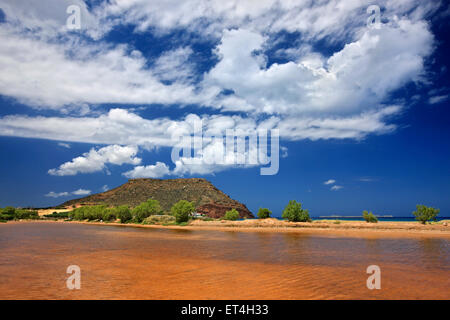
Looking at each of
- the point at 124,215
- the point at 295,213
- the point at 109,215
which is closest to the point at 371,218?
the point at 295,213

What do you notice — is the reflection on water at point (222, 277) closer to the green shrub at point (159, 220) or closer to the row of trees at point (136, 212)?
the row of trees at point (136, 212)

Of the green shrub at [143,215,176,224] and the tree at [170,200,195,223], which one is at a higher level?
the tree at [170,200,195,223]

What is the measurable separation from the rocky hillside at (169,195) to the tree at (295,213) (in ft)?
220

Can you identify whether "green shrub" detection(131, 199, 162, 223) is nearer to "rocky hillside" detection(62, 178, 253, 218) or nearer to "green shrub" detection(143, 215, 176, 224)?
"green shrub" detection(143, 215, 176, 224)

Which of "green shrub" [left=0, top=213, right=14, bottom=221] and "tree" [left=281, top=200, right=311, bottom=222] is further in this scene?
"green shrub" [left=0, top=213, right=14, bottom=221]

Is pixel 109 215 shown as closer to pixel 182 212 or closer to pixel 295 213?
pixel 182 212

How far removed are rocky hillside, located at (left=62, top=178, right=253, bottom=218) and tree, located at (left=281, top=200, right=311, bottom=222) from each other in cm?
6718

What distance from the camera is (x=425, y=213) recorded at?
177 feet

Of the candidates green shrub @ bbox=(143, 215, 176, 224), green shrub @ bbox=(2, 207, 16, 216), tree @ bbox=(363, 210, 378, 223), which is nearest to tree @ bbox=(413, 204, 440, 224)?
tree @ bbox=(363, 210, 378, 223)

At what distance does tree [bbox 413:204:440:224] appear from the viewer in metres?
53.0

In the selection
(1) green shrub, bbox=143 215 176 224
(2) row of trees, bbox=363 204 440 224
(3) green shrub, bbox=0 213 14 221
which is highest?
(2) row of trees, bbox=363 204 440 224
